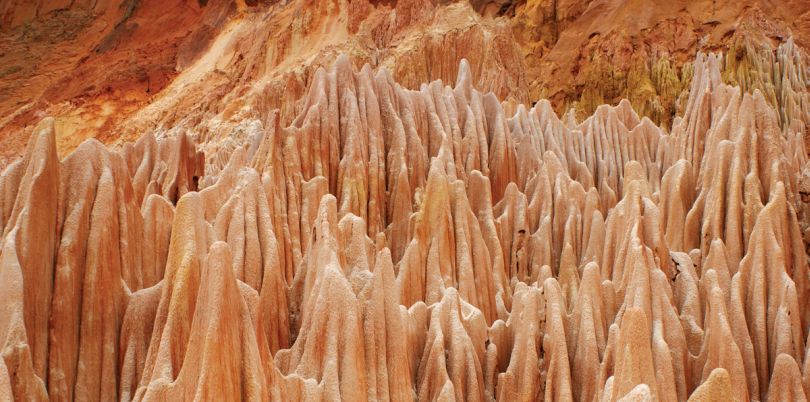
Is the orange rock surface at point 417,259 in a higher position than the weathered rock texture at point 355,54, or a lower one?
lower

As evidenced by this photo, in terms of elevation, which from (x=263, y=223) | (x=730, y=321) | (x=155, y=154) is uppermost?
(x=155, y=154)

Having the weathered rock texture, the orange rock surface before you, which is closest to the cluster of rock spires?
the orange rock surface

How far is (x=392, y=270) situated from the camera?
873 centimetres

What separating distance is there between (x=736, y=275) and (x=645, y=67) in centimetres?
1938

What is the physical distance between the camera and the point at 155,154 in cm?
1338

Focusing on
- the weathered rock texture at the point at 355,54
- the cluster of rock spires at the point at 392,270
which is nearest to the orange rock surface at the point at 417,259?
the cluster of rock spires at the point at 392,270

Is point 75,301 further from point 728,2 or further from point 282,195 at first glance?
point 728,2

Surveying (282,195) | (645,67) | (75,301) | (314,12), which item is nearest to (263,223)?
(282,195)

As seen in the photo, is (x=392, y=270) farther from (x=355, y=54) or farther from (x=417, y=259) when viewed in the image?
(x=355, y=54)

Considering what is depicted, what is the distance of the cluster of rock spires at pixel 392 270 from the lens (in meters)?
7.57

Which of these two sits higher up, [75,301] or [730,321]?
[75,301]

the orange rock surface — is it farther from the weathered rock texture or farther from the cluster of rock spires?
the weathered rock texture

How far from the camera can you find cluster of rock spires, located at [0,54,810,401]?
757 cm

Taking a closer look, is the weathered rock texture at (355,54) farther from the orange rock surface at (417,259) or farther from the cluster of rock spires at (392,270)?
the cluster of rock spires at (392,270)
